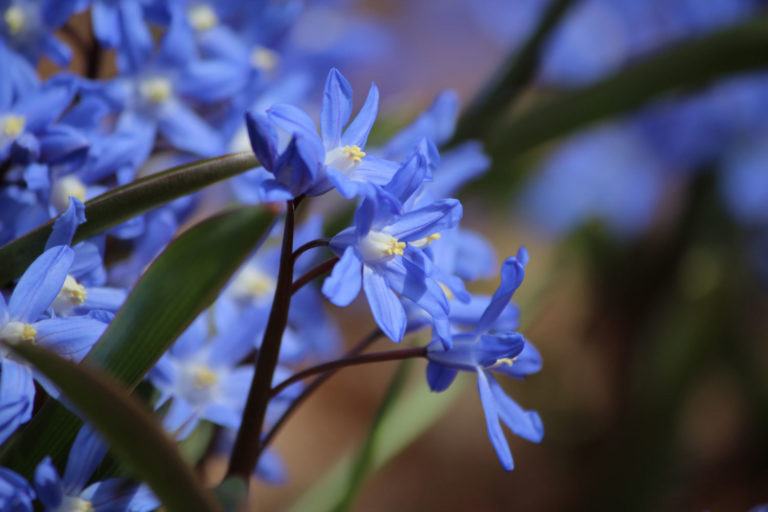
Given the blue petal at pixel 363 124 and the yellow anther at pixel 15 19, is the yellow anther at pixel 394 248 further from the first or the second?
the yellow anther at pixel 15 19

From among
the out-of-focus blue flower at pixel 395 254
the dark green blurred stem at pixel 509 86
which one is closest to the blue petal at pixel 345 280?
the out-of-focus blue flower at pixel 395 254

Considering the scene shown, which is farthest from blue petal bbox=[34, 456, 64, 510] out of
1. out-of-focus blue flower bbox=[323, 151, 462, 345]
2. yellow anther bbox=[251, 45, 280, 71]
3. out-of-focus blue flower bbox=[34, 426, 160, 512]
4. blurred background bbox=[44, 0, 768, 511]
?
blurred background bbox=[44, 0, 768, 511]

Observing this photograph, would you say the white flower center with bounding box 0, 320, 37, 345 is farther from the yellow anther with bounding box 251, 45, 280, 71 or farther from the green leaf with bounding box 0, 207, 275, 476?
the yellow anther with bounding box 251, 45, 280, 71

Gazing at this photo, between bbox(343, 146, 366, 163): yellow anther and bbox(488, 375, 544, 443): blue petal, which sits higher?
bbox(343, 146, 366, 163): yellow anther

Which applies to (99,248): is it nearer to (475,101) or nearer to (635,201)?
(475,101)

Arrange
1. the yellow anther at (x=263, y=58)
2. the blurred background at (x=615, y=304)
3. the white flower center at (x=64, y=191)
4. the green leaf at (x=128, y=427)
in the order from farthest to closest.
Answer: the blurred background at (x=615, y=304) → the yellow anther at (x=263, y=58) → the white flower center at (x=64, y=191) → the green leaf at (x=128, y=427)

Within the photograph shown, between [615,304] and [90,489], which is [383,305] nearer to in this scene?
[90,489]

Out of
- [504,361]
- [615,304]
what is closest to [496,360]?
[504,361]
